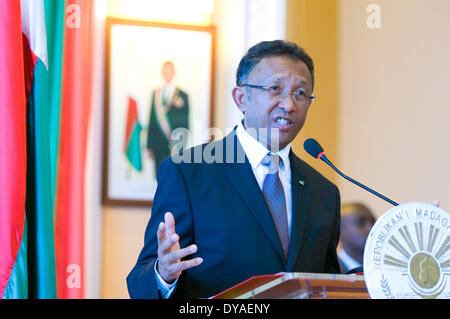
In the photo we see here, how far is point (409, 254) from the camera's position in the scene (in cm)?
170

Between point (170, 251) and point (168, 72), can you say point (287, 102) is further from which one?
point (168, 72)

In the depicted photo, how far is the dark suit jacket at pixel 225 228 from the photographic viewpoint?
223cm

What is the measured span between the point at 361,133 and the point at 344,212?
2.64ft

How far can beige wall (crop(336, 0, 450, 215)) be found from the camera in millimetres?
3988

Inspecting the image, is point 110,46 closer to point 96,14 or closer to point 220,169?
point 96,14

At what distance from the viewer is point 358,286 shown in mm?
1731

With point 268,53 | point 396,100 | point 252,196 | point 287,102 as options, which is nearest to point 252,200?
point 252,196

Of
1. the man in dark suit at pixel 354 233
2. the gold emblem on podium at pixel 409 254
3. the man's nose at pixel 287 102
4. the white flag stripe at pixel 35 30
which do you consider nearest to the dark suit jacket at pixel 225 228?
the man's nose at pixel 287 102

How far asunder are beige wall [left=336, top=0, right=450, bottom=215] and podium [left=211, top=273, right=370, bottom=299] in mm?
2305

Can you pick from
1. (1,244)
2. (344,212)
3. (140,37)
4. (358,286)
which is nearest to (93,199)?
(140,37)

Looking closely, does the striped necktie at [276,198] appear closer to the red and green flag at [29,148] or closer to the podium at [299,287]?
the podium at [299,287]

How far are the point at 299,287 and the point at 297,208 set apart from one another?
2.68ft

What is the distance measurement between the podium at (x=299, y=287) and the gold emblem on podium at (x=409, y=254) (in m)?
0.09

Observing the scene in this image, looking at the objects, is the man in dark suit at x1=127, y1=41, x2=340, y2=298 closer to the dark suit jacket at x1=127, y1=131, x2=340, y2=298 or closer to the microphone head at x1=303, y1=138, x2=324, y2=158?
the dark suit jacket at x1=127, y1=131, x2=340, y2=298
